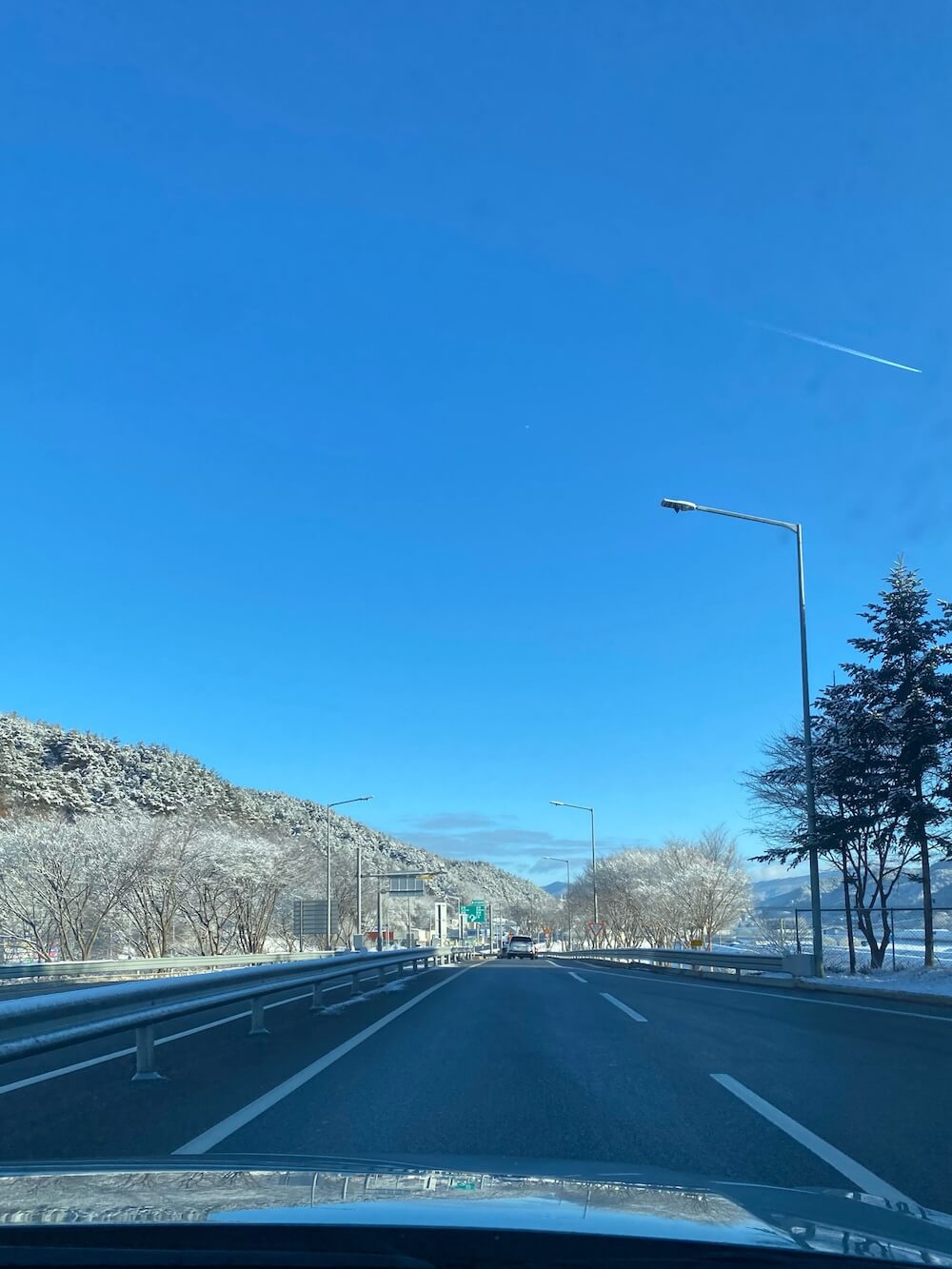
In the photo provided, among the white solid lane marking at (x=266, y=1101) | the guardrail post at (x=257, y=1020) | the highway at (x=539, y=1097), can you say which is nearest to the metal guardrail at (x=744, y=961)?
the highway at (x=539, y=1097)

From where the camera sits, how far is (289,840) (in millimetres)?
73000

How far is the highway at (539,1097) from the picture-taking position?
20.6 ft

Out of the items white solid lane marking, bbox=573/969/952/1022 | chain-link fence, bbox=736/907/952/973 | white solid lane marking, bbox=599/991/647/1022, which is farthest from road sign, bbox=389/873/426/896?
white solid lane marking, bbox=599/991/647/1022

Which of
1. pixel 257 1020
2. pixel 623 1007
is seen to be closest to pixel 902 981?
pixel 623 1007

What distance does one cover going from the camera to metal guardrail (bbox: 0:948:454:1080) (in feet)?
22.1

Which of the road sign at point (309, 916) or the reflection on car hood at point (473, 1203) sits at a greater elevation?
the reflection on car hood at point (473, 1203)

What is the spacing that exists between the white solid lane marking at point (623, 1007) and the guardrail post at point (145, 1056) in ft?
23.7

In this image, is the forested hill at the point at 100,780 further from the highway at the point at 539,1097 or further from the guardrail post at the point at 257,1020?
the highway at the point at 539,1097

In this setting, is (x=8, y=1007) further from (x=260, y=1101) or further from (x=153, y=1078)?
(x=153, y=1078)

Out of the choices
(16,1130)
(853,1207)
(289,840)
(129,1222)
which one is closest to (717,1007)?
(16,1130)

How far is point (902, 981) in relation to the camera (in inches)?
915

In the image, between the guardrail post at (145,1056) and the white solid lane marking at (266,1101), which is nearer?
the white solid lane marking at (266,1101)

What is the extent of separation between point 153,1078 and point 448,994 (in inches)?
460

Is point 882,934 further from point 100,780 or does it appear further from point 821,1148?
point 100,780
